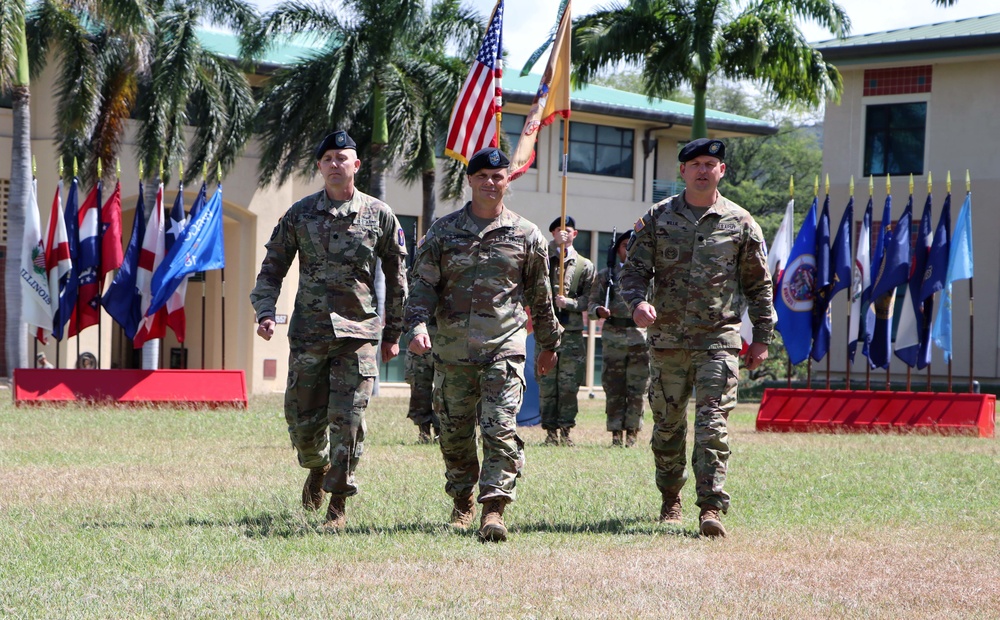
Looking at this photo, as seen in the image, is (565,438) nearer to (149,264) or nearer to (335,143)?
(335,143)

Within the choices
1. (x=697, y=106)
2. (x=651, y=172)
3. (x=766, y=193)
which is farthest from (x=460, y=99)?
(x=766, y=193)

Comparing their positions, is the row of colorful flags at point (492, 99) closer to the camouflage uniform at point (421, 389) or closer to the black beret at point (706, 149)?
the camouflage uniform at point (421, 389)

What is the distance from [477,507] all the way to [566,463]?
3.03m

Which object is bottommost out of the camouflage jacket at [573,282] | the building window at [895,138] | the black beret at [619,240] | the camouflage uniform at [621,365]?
the camouflage uniform at [621,365]

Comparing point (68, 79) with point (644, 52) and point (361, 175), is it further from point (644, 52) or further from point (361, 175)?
point (644, 52)

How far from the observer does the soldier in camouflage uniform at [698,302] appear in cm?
→ 736

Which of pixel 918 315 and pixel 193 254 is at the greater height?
pixel 193 254

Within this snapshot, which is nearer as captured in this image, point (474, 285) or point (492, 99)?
point (474, 285)

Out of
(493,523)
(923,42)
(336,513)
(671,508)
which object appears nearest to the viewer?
(493,523)

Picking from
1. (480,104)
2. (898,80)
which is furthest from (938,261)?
(898,80)

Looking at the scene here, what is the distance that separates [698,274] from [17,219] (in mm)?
22071

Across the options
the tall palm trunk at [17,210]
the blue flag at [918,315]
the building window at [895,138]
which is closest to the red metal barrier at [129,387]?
the tall palm trunk at [17,210]

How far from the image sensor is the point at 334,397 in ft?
24.1

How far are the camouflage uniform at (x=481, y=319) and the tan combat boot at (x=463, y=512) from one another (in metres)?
0.07
